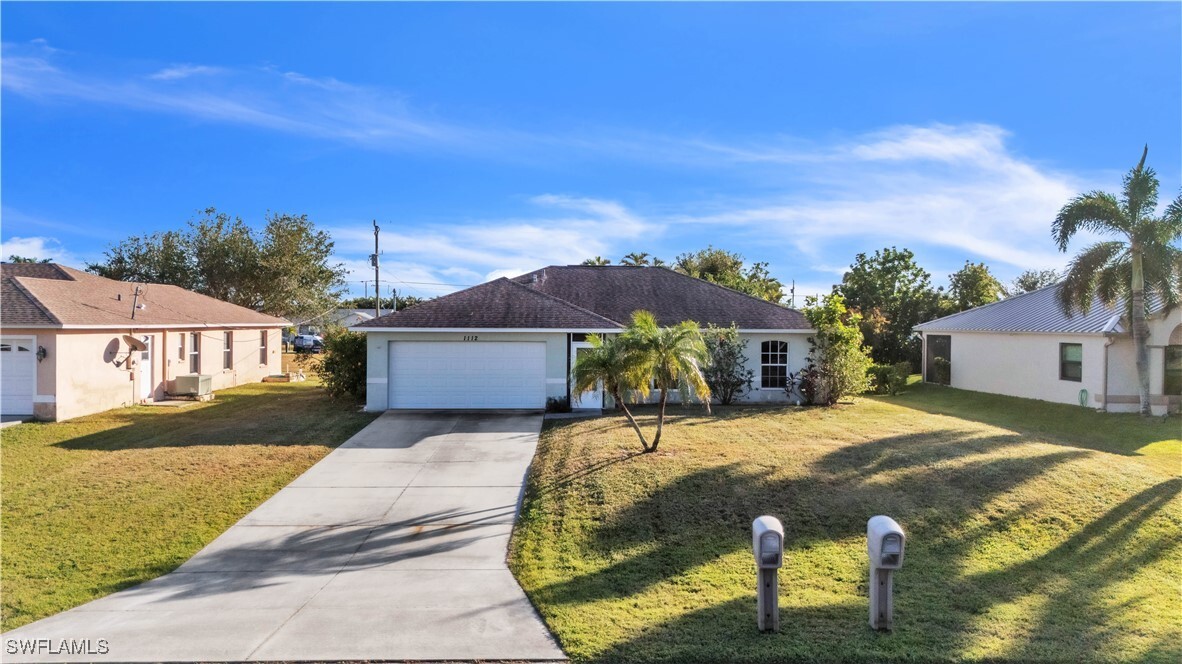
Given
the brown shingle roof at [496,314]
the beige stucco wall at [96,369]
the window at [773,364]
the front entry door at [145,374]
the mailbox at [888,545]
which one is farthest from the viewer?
the front entry door at [145,374]

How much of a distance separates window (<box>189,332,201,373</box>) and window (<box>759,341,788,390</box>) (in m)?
20.0

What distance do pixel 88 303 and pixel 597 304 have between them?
1568 cm

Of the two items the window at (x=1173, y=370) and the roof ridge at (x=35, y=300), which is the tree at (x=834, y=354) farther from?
the roof ridge at (x=35, y=300)

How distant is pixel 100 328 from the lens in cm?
1805

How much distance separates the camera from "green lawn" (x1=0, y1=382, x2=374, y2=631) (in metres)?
7.54

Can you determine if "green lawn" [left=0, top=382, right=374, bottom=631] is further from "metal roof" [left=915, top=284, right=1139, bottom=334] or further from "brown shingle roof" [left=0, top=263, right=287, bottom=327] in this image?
"metal roof" [left=915, top=284, right=1139, bottom=334]

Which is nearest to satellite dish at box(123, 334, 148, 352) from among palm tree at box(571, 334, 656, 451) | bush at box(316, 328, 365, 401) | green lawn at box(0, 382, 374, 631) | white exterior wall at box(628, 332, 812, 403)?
green lawn at box(0, 382, 374, 631)

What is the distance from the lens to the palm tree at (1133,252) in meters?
17.4

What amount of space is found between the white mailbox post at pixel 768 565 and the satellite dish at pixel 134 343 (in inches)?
811

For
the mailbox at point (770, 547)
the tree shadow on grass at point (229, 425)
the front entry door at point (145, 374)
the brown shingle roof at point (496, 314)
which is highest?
the brown shingle roof at point (496, 314)

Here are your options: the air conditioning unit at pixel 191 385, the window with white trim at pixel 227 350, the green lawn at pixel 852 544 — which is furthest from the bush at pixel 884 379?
the window with white trim at pixel 227 350

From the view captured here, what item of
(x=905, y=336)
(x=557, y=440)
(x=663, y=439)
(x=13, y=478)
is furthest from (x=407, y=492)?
(x=905, y=336)

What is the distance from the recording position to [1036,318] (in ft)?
74.0

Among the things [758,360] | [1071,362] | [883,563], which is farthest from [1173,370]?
[883,563]
